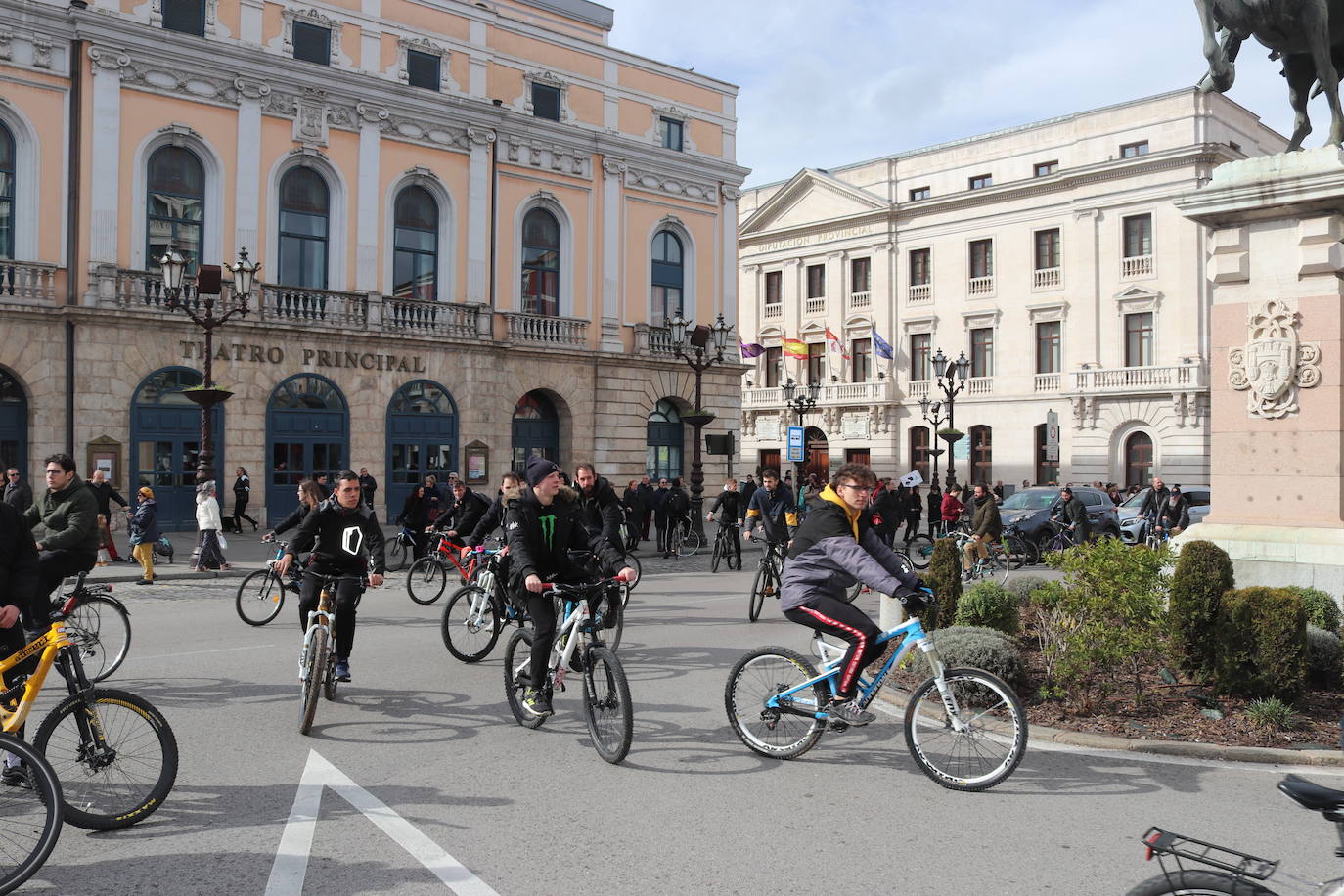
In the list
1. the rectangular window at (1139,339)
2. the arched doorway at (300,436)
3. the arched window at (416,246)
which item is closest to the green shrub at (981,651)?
the arched doorway at (300,436)

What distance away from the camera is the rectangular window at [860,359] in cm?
5400

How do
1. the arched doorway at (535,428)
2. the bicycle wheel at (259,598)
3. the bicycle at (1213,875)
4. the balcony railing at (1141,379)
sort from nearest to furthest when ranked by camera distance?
the bicycle at (1213,875), the bicycle wheel at (259,598), the arched doorway at (535,428), the balcony railing at (1141,379)

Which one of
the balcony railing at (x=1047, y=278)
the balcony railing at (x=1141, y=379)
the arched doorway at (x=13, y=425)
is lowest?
the arched doorway at (x=13, y=425)

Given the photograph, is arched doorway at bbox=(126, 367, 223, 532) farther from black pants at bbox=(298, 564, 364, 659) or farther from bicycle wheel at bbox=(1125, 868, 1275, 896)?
bicycle wheel at bbox=(1125, 868, 1275, 896)

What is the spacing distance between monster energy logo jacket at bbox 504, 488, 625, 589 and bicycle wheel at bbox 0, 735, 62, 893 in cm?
308

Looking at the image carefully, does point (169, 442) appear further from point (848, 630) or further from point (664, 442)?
point (848, 630)

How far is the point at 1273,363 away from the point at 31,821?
10.1m

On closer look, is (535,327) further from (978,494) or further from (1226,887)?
(1226,887)

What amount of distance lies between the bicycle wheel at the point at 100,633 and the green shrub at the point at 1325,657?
9655mm

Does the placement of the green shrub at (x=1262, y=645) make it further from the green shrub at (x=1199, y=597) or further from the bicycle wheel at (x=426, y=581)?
the bicycle wheel at (x=426, y=581)

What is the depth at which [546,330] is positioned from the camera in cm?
3247

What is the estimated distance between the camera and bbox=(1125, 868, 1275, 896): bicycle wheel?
2922 mm

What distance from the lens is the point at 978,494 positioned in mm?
18938

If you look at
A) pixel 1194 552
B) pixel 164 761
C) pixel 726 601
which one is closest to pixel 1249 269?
pixel 1194 552
